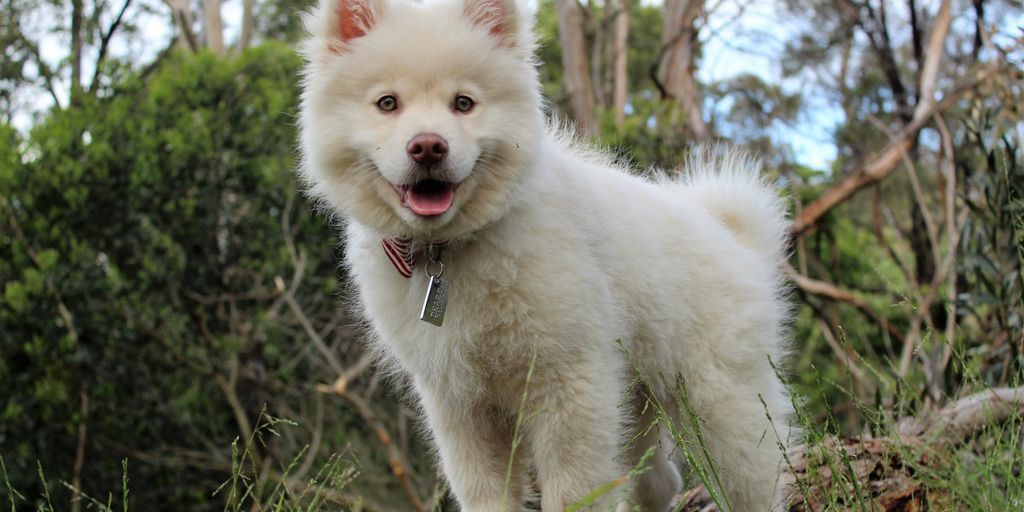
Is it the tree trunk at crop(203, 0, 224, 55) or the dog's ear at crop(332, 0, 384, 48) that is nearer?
the dog's ear at crop(332, 0, 384, 48)

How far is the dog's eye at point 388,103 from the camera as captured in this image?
2967 mm

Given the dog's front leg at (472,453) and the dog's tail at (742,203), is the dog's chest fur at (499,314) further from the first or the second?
the dog's tail at (742,203)

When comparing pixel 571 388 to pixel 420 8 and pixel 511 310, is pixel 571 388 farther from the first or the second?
pixel 420 8

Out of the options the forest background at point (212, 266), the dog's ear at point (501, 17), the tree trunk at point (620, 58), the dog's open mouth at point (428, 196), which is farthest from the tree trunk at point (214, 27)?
the dog's open mouth at point (428, 196)

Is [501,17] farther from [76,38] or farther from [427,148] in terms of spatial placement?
[76,38]

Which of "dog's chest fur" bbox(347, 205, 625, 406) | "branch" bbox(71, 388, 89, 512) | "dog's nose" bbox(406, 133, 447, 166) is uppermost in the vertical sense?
"dog's nose" bbox(406, 133, 447, 166)

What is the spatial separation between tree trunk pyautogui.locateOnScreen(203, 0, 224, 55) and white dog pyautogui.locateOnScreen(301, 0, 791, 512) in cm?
659

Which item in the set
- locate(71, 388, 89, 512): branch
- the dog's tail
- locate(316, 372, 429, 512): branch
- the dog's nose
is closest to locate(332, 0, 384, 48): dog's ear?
the dog's nose

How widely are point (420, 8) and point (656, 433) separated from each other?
6.55 feet

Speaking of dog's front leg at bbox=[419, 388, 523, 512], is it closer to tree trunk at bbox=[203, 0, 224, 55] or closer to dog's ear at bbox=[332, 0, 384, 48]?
dog's ear at bbox=[332, 0, 384, 48]

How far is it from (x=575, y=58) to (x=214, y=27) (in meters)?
3.64

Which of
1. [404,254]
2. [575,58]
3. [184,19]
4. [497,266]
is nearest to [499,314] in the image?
[497,266]

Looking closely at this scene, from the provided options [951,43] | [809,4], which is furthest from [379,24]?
[951,43]

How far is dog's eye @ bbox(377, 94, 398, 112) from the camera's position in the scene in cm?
297
